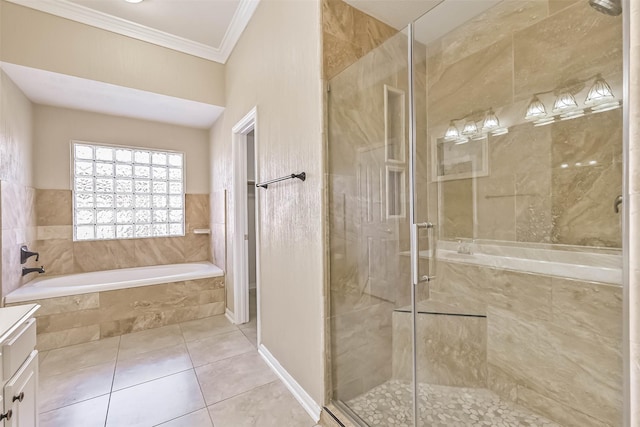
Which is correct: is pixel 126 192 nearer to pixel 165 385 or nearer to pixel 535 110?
pixel 165 385

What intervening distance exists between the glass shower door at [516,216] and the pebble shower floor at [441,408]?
10mm

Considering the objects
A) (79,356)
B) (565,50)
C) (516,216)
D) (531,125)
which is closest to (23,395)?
(79,356)

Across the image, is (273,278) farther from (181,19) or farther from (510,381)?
(181,19)

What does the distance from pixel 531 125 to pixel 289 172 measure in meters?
1.76

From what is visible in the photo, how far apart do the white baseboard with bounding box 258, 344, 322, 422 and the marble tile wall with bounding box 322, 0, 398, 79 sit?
6.42ft

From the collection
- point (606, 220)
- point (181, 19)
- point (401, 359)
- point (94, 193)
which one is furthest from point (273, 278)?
point (94, 193)

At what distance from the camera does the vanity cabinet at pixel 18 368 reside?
3.22 ft

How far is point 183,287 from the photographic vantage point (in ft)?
10.00

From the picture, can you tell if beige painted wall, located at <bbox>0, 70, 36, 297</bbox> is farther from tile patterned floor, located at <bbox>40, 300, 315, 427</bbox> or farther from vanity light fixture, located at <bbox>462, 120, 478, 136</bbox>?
vanity light fixture, located at <bbox>462, 120, 478, 136</bbox>

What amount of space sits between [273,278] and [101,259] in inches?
104

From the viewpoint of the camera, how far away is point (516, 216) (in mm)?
2021

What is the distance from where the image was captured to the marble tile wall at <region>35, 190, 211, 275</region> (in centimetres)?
311

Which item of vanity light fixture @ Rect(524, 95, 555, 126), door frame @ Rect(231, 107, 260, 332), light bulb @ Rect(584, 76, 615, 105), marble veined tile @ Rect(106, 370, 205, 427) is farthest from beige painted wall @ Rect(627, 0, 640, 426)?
door frame @ Rect(231, 107, 260, 332)

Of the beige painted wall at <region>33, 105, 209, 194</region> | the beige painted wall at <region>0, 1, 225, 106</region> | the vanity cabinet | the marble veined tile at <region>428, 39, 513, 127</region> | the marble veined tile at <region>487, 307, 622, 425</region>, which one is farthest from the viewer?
the beige painted wall at <region>33, 105, 209, 194</region>
